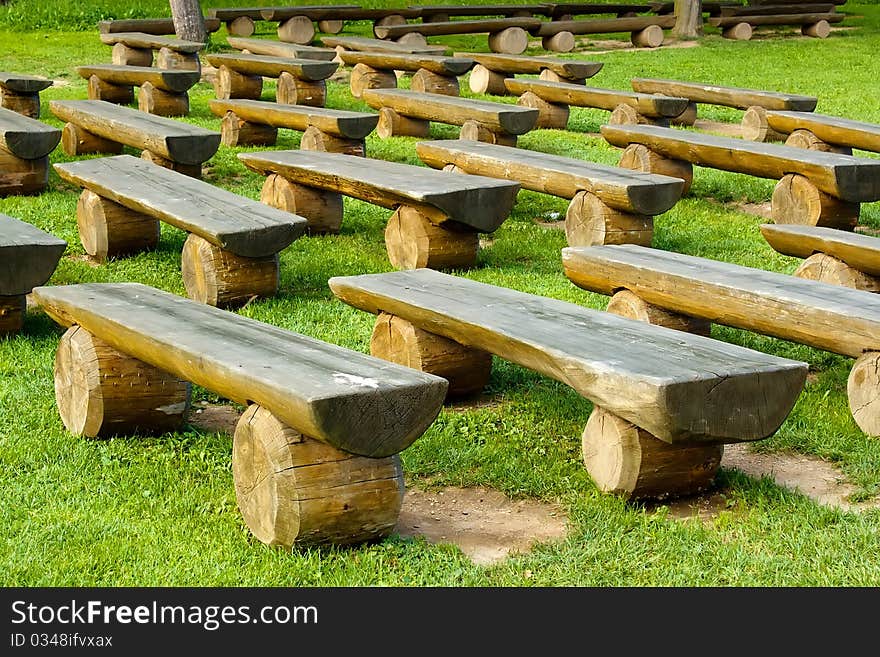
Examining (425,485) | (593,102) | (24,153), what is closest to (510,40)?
(593,102)

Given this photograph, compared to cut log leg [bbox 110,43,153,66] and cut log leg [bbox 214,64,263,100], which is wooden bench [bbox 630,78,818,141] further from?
cut log leg [bbox 110,43,153,66]

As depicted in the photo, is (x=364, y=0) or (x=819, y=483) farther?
(x=364, y=0)

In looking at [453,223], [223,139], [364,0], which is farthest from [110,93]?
[364,0]

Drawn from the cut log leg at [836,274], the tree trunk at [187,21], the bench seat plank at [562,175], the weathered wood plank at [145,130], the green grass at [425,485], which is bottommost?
the green grass at [425,485]

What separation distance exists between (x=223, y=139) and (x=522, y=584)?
286 inches

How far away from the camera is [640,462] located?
12.3ft

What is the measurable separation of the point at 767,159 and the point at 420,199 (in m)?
2.34

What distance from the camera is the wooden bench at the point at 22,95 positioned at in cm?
1002

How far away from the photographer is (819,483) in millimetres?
4125

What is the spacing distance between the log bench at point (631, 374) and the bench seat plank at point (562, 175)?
208 centimetres

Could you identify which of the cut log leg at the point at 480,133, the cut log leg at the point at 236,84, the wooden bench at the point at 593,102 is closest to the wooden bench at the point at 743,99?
the wooden bench at the point at 593,102

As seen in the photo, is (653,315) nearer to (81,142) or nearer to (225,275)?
(225,275)

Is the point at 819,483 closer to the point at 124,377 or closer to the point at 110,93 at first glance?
the point at 124,377

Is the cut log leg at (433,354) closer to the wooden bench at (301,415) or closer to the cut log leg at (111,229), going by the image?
the wooden bench at (301,415)
